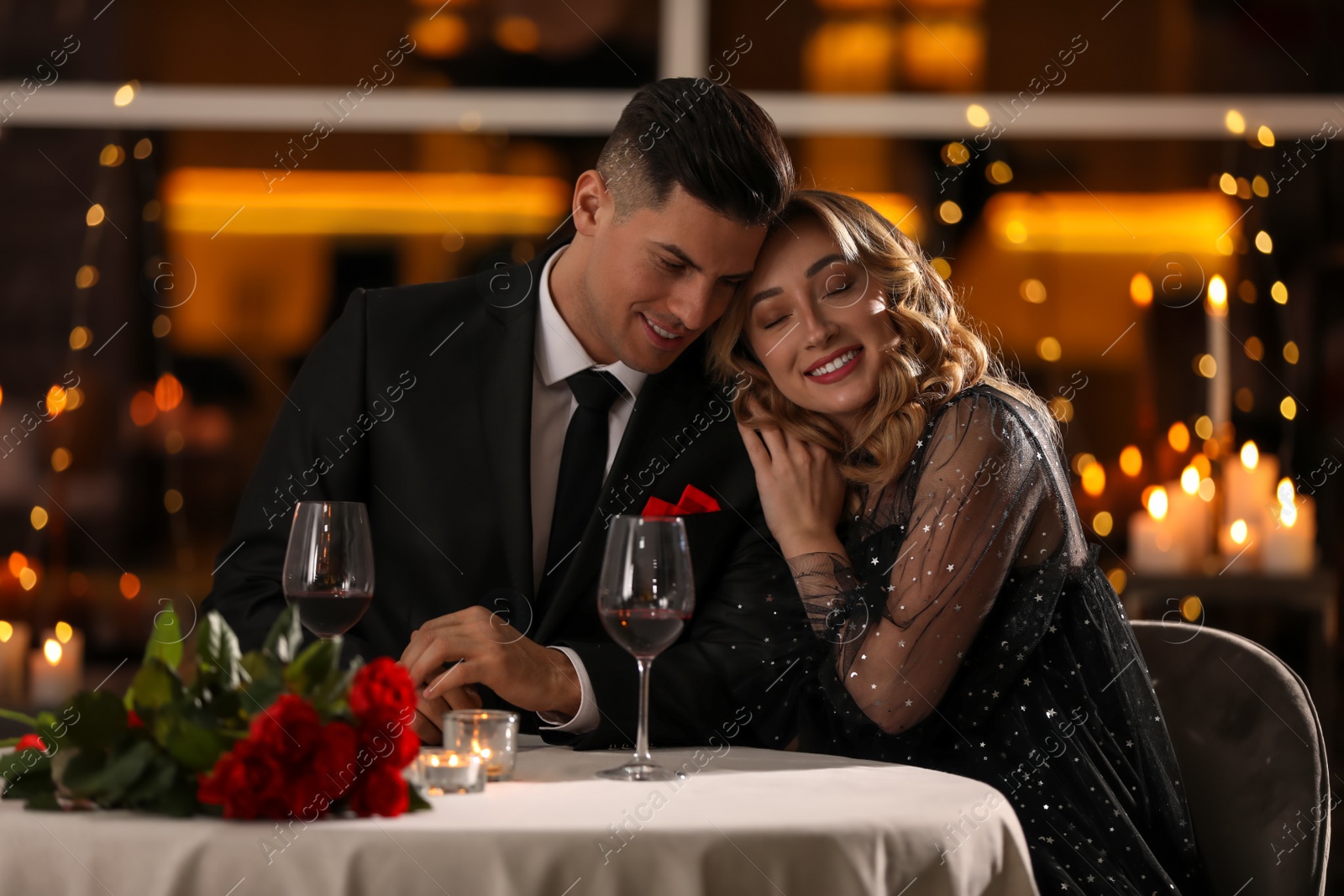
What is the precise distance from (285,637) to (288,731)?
0.15 metres

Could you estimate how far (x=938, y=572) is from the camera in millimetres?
1779

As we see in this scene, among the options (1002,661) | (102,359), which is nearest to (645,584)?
(1002,661)

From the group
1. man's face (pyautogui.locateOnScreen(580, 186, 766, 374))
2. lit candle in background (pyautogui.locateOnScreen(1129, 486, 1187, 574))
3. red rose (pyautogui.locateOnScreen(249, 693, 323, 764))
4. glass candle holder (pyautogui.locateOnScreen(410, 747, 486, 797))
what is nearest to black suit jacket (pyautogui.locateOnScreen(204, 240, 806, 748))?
man's face (pyautogui.locateOnScreen(580, 186, 766, 374))

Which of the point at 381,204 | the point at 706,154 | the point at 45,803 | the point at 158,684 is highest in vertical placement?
the point at 706,154

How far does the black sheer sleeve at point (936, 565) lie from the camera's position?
176 cm

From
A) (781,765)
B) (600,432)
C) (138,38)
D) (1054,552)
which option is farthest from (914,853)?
(138,38)

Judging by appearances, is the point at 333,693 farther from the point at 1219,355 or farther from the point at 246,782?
the point at 1219,355

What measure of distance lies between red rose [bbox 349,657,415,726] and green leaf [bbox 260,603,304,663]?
0.08 metres

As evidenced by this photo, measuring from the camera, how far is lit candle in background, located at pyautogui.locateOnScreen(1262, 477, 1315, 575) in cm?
387

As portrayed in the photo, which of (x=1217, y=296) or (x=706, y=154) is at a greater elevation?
(x=706, y=154)

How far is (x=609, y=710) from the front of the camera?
1747 millimetres

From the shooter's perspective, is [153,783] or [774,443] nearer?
[153,783]

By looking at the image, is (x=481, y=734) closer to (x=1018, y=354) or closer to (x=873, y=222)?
(x=873, y=222)

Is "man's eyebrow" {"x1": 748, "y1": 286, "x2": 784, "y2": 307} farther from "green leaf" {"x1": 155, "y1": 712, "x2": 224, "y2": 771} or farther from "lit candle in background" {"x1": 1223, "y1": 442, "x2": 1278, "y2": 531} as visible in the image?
"lit candle in background" {"x1": 1223, "y1": 442, "x2": 1278, "y2": 531}
